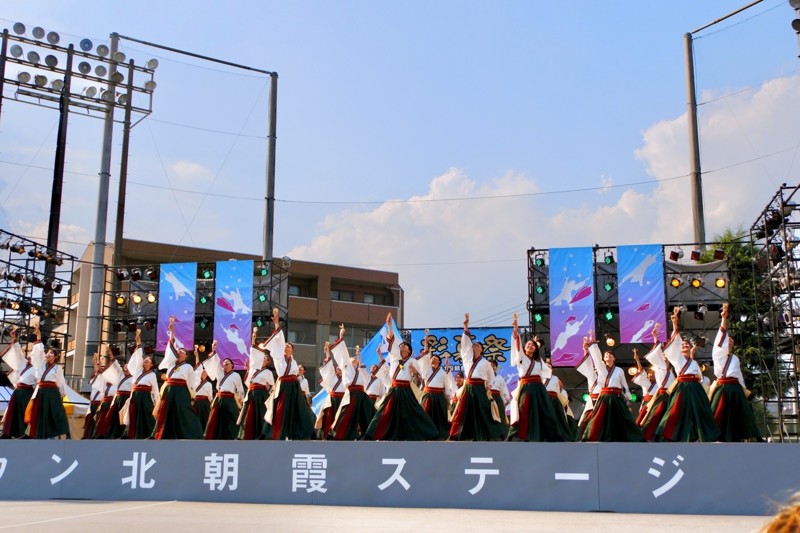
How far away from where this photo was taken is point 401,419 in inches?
425

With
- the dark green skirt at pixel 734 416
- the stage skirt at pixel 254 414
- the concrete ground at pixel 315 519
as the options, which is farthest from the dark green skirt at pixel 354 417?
the dark green skirt at pixel 734 416

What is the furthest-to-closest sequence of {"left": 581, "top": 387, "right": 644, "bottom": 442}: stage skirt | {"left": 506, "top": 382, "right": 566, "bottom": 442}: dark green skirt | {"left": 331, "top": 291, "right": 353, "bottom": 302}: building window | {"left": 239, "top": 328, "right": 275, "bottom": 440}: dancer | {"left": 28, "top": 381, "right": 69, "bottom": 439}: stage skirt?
1. {"left": 331, "top": 291, "right": 353, "bottom": 302}: building window
2. {"left": 239, "top": 328, "right": 275, "bottom": 440}: dancer
3. {"left": 28, "top": 381, "right": 69, "bottom": 439}: stage skirt
4. {"left": 581, "top": 387, "right": 644, "bottom": 442}: stage skirt
5. {"left": 506, "top": 382, "right": 566, "bottom": 442}: dark green skirt

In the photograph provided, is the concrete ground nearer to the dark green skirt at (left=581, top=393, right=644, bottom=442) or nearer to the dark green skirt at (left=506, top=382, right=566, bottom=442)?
the dark green skirt at (left=506, top=382, right=566, bottom=442)

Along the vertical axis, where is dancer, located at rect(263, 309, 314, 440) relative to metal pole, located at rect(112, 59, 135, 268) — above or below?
below

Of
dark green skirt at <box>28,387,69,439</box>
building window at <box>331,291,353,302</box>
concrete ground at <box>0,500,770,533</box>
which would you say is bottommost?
concrete ground at <box>0,500,770,533</box>

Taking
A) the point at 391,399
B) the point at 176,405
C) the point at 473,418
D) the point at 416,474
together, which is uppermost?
the point at 391,399

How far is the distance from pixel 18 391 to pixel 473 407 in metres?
6.62

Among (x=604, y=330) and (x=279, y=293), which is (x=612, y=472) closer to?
(x=604, y=330)

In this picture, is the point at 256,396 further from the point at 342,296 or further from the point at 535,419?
the point at 342,296

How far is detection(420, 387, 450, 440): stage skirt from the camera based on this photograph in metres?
11.6

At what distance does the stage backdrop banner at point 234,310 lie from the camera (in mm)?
17016

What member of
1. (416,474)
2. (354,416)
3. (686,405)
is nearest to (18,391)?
(354,416)

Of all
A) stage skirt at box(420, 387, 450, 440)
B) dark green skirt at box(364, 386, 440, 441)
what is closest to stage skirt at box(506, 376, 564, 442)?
dark green skirt at box(364, 386, 440, 441)

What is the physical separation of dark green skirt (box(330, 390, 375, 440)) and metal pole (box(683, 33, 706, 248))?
782 centimetres
